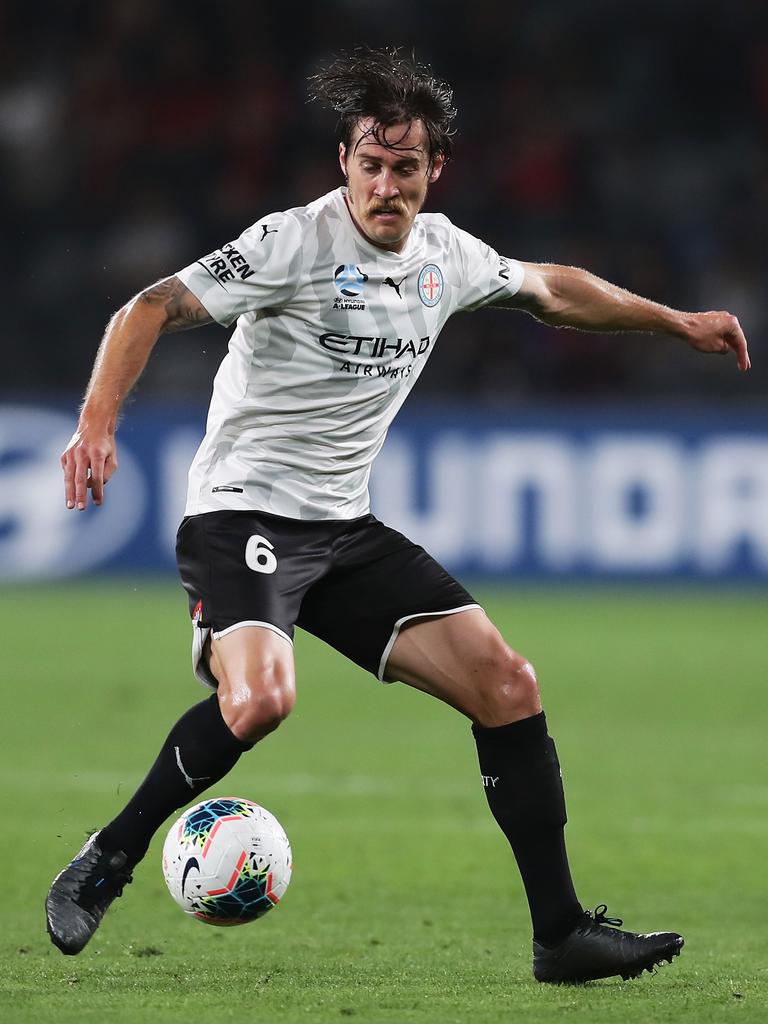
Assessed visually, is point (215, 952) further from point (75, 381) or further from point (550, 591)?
point (75, 381)

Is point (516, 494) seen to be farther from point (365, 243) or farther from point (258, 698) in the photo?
point (258, 698)

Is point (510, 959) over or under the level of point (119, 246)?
under

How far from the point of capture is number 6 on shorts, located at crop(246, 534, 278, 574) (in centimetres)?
459

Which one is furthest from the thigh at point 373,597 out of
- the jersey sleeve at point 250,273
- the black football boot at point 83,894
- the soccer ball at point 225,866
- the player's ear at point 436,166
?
the player's ear at point 436,166

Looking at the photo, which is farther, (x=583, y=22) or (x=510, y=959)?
(x=583, y=22)

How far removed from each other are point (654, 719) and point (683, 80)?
994 cm

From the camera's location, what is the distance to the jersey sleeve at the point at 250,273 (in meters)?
4.45

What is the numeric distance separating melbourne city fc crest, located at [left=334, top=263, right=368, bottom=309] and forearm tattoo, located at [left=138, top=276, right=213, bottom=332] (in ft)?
1.22

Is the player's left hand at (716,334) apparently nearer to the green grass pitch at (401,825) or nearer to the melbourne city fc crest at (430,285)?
the melbourne city fc crest at (430,285)

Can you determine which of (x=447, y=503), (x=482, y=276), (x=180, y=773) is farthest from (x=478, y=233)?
(x=180, y=773)

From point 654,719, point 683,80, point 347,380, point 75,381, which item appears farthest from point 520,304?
point 683,80

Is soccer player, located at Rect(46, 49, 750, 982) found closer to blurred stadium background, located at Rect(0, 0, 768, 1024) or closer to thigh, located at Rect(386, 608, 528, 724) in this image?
thigh, located at Rect(386, 608, 528, 724)

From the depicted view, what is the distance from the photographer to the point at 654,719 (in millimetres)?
9469

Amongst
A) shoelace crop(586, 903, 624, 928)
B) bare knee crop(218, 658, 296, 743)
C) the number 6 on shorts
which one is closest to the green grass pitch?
shoelace crop(586, 903, 624, 928)
